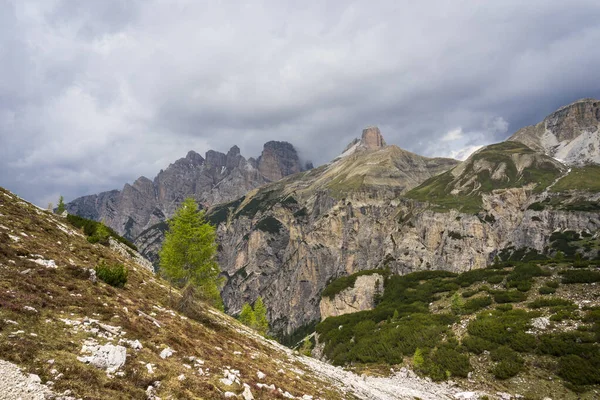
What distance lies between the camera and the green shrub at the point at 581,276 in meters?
44.0

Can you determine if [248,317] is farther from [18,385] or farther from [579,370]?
[18,385]

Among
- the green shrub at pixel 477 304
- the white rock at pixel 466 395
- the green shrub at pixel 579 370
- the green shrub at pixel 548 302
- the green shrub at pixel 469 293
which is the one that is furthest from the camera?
the green shrub at pixel 469 293

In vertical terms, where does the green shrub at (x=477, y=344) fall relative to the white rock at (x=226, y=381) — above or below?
below

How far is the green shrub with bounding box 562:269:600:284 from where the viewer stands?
144 ft

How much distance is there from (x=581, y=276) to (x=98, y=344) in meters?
59.2

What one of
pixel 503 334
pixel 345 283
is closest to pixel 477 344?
pixel 503 334

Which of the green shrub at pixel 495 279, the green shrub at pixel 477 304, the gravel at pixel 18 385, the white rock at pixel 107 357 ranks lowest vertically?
the green shrub at pixel 477 304

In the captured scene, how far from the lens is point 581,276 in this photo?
4531 centimetres

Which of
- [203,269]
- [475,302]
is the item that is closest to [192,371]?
[203,269]

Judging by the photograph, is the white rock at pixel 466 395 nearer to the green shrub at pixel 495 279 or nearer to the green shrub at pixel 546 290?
the green shrub at pixel 546 290

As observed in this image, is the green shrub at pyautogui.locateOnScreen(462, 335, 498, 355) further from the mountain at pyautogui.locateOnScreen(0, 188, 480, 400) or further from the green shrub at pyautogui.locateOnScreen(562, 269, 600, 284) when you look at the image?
the green shrub at pyautogui.locateOnScreen(562, 269, 600, 284)

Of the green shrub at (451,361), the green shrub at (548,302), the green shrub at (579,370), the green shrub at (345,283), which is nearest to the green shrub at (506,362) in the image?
the green shrub at (451,361)

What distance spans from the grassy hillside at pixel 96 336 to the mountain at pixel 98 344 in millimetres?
41

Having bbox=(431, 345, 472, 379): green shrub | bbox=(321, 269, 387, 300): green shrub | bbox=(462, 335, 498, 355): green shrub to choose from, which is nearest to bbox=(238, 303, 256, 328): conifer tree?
bbox=(321, 269, 387, 300): green shrub
